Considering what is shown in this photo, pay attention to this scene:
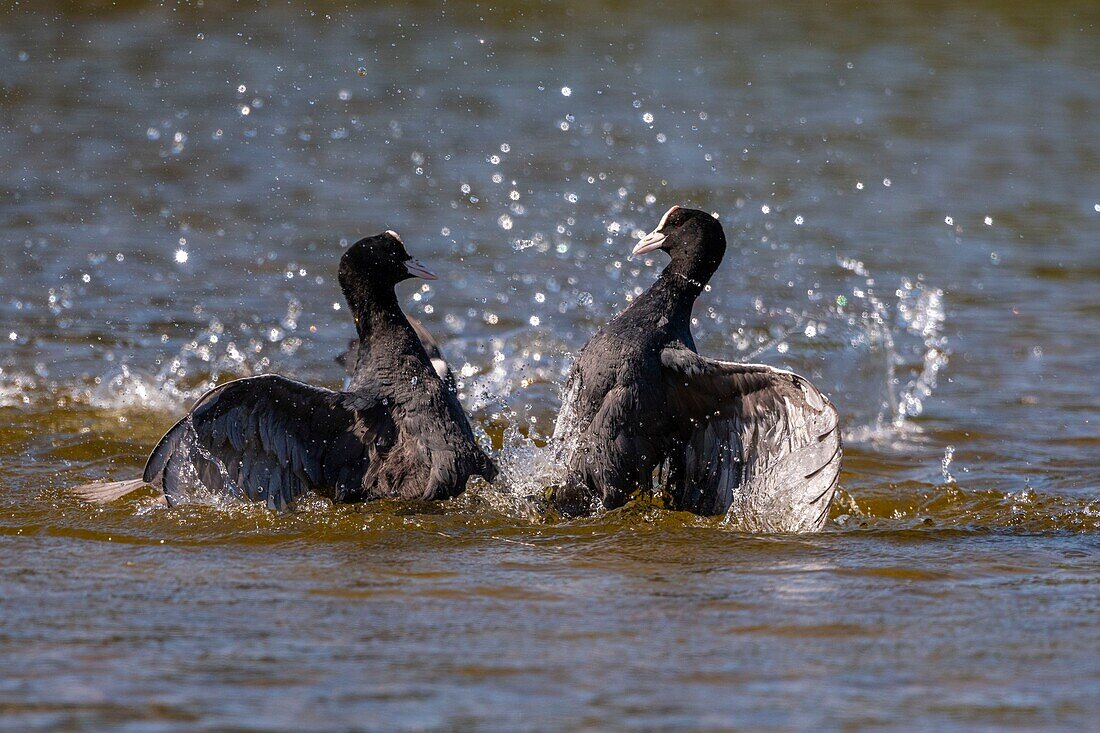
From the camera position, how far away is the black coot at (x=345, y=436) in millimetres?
4164

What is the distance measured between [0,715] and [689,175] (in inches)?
287

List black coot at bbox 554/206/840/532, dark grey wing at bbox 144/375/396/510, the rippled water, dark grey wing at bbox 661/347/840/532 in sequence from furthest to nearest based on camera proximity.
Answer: black coot at bbox 554/206/840/532
dark grey wing at bbox 661/347/840/532
dark grey wing at bbox 144/375/396/510
the rippled water

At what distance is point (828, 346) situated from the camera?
659 cm

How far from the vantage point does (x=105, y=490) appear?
14.4 feet

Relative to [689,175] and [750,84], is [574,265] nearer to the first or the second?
[689,175]

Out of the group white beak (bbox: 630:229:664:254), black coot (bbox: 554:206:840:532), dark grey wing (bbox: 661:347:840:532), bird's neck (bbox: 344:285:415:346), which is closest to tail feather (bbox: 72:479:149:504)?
bird's neck (bbox: 344:285:415:346)

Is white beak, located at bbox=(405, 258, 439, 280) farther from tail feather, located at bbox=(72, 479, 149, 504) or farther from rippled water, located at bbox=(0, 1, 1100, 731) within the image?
tail feather, located at bbox=(72, 479, 149, 504)

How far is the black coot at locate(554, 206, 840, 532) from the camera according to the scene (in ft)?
14.3

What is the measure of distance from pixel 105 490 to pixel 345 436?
72 centimetres

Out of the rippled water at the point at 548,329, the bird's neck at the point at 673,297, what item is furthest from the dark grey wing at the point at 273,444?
the bird's neck at the point at 673,297

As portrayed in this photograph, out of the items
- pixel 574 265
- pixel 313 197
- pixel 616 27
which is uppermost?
pixel 616 27

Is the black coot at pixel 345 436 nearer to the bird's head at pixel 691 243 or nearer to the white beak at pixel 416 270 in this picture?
the white beak at pixel 416 270

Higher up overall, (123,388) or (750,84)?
(750,84)

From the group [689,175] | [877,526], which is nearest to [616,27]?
[689,175]
